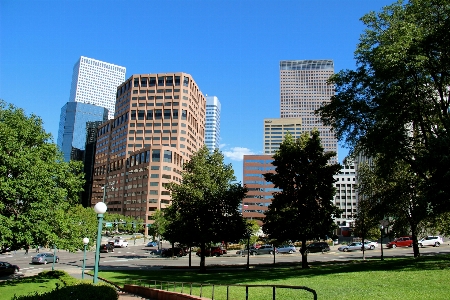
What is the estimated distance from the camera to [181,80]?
157 metres

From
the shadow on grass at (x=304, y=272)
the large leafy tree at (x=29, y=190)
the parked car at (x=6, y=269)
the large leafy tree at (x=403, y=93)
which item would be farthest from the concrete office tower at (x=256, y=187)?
the large leafy tree at (x=29, y=190)

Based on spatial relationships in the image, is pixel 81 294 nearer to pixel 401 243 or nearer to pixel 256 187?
pixel 401 243

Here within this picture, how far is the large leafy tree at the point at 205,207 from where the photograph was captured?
3288 cm

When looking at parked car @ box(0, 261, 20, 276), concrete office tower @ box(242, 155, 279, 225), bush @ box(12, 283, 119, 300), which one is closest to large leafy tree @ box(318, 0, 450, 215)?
bush @ box(12, 283, 119, 300)

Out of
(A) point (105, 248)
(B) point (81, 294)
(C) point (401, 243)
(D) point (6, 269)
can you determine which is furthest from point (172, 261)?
(B) point (81, 294)

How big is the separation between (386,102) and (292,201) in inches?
469

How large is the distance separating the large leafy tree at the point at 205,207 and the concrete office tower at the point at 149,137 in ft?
342

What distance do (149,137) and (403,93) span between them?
143236 millimetres

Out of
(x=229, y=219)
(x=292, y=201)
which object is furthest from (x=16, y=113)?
(x=292, y=201)

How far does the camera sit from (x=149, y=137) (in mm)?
158250

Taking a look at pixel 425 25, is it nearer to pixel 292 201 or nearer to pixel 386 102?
pixel 386 102

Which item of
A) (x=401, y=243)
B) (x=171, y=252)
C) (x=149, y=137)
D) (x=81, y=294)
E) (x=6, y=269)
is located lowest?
(x=171, y=252)

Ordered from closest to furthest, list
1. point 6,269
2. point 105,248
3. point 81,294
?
point 81,294 → point 6,269 → point 105,248

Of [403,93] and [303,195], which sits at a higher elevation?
[403,93]
